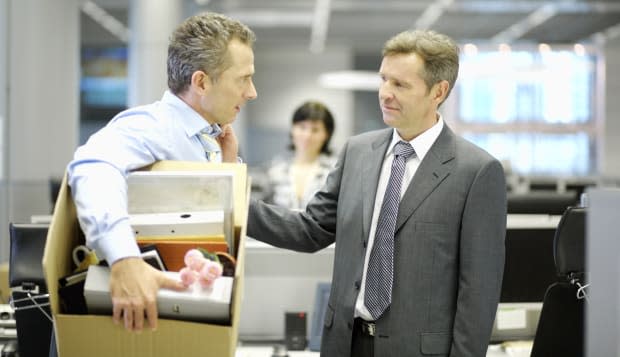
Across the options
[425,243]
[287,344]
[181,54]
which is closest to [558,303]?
[425,243]

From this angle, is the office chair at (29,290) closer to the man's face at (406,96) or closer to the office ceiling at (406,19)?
the man's face at (406,96)

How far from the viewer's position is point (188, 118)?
1.71m

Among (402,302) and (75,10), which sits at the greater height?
(75,10)

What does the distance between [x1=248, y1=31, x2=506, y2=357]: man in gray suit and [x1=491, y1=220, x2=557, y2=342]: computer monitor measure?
2.71 feet

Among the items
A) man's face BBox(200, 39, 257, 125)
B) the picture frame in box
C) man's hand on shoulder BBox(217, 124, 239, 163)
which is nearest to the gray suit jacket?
man's hand on shoulder BBox(217, 124, 239, 163)

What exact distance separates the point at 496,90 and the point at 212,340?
1417 cm

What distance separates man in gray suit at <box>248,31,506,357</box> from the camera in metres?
1.96

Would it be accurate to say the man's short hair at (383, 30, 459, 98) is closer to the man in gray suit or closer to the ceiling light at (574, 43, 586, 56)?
the man in gray suit

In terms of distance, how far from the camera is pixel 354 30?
43.7 feet

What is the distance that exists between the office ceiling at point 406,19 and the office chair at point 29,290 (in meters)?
6.73

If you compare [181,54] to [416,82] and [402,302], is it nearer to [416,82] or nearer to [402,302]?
[416,82]

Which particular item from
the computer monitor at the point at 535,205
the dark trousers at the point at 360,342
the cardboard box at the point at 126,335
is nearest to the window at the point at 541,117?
the computer monitor at the point at 535,205

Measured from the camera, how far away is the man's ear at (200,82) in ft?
5.59

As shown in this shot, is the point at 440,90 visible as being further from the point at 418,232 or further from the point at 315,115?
the point at 315,115
